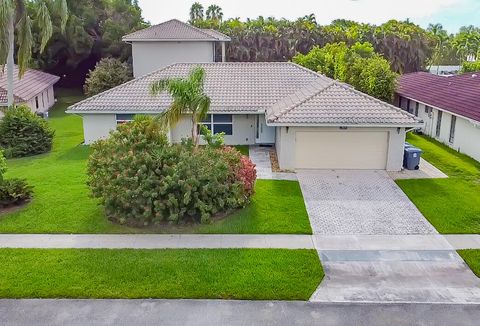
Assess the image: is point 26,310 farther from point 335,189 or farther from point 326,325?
point 335,189

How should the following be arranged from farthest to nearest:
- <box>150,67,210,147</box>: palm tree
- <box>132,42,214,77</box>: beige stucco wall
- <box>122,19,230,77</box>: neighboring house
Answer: <box>132,42,214,77</box>: beige stucco wall
<box>122,19,230,77</box>: neighboring house
<box>150,67,210,147</box>: palm tree

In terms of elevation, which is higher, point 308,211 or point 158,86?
point 158,86

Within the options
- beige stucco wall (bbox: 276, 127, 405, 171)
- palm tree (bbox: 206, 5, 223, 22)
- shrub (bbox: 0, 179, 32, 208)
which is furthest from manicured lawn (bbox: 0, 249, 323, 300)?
palm tree (bbox: 206, 5, 223, 22)

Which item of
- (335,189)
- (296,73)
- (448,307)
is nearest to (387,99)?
(296,73)

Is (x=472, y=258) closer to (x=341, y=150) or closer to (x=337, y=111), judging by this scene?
(x=341, y=150)

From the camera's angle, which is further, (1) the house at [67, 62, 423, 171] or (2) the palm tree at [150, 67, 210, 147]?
(1) the house at [67, 62, 423, 171]

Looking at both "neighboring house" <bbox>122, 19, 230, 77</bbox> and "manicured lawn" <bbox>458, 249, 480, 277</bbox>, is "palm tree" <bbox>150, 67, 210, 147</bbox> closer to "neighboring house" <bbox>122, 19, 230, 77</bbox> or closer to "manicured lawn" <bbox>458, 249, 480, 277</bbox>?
"manicured lawn" <bbox>458, 249, 480, 277</bbox>

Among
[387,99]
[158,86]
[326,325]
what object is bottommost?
[326,325]
